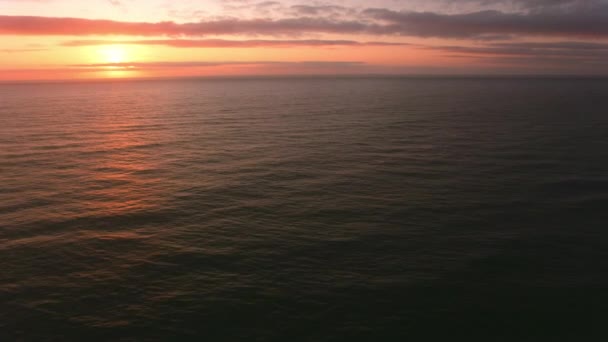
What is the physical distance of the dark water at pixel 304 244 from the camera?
25703 mm

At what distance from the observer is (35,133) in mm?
94938

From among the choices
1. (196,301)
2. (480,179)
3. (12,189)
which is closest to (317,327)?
(196,301)

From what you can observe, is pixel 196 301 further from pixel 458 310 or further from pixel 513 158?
pixel 513 158

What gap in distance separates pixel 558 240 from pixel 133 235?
38.9 m

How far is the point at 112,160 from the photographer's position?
7038cm

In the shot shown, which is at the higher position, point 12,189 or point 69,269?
point 12,189

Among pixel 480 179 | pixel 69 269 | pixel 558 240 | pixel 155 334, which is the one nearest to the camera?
pixel 155 334

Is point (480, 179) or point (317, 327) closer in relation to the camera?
point (317, 327)

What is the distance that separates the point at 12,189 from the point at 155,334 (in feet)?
130

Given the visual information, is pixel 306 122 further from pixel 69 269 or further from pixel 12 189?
pixel 69 269

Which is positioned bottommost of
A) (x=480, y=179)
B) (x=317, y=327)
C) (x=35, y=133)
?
(x=317, y=327)

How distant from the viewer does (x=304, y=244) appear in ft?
120

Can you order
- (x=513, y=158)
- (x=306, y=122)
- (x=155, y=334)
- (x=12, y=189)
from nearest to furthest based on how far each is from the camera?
(x=155, y=334) < (x=12, y=189) < (x=513, y=158) < (x=306, y=122)

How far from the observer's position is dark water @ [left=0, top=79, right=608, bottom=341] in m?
25.7
